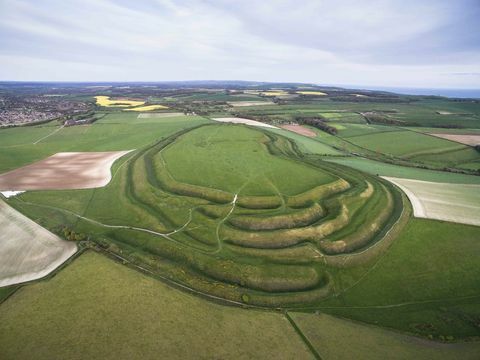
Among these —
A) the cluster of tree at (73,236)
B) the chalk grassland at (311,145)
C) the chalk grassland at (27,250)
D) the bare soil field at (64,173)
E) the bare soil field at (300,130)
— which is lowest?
the chalk grassland at (27,250)

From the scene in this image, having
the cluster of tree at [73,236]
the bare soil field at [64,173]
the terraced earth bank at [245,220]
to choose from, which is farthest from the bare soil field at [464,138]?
the cluster of tree at [73,236]

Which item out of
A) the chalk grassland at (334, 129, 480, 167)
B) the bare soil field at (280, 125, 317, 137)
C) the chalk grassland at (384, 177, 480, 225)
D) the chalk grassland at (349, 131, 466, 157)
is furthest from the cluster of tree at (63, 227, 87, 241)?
the bare soil field at (280, 125, 317, 137)

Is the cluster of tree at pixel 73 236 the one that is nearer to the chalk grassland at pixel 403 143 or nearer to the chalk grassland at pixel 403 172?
the chalk grassland at pixel 403 172

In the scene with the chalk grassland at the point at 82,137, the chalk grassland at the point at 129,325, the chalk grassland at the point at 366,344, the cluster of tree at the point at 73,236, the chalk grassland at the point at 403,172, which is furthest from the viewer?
the chalk grassland at the point at 82,137

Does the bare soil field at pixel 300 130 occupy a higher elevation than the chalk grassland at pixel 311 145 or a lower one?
higher

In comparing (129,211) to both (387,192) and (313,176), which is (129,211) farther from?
(387,192)

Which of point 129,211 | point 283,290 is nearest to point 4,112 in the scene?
point 129,211

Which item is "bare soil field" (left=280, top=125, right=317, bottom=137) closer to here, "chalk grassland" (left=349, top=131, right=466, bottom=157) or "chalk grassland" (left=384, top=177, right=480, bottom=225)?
"chalk grassland" (left=349, top=131, right=466, bottom=157)
